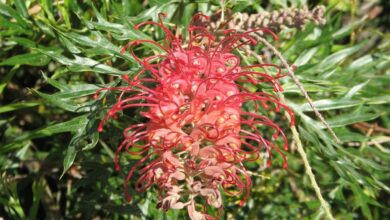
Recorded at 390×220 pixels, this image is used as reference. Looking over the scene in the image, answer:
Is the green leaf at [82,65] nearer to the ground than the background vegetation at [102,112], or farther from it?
farther from it

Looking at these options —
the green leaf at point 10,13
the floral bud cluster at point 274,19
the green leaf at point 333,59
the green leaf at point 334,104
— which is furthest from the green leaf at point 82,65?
the green leaf at point 333,59

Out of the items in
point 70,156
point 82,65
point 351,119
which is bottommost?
point 351,119

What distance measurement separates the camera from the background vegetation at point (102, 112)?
1.49m

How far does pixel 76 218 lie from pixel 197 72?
3.01 ft

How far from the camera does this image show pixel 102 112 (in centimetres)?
143

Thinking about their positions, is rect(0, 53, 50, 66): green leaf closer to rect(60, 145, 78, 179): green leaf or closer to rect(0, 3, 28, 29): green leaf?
rect(0, 3, 28, 29): green leaf

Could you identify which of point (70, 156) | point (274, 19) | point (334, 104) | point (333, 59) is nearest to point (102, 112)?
point (70, 156)

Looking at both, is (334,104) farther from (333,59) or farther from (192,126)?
(192,126)

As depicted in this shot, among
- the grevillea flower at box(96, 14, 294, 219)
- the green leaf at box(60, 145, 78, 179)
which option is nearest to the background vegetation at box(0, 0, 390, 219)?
the green leaf at box(60, 145, 78, 179)

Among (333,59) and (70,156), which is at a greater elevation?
(70,156)

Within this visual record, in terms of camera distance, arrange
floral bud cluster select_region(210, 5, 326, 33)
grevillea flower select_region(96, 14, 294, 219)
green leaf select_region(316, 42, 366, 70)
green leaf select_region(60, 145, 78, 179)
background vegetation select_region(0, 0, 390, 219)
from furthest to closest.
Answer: green leaf select_region(316, 42, 366, 70) < floral bud cluster select_region(210, 5, 326, 33) < background vegetation select_region(0, 0, 390, 219) < green leaf select_region(60, 145, 78, 179) < grevillea flower select_region(96, 14, 294, 219)

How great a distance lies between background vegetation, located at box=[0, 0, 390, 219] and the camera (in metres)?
1.49

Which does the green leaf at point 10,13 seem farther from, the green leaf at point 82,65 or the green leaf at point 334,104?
the green leaf at point 334,104

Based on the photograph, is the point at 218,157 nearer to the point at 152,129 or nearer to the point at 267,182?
the point at 152,129
